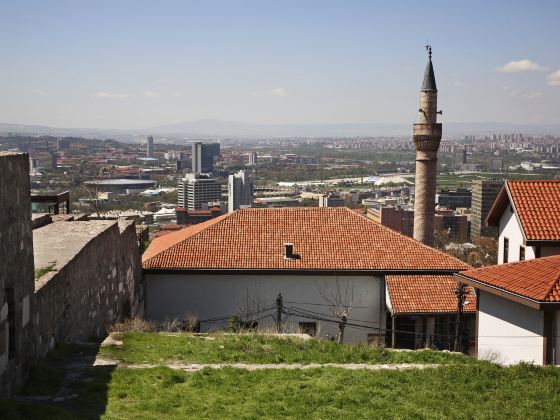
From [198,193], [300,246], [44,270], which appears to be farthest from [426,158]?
[198,193]

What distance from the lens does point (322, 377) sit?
9070mm

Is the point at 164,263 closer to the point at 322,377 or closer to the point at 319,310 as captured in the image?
the point at 319,310

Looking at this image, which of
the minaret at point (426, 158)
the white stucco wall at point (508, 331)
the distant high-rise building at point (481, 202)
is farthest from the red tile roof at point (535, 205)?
the distant high-rise building at point (481, 202)

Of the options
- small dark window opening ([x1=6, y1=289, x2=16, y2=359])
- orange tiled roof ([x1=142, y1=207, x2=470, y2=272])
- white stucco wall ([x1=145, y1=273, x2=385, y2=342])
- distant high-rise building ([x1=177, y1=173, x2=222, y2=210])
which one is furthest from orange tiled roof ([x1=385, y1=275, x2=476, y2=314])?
distant high-rise building ([x1=177, y1=173, x2=222, y2=210])

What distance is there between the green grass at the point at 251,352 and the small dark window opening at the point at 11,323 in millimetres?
2276

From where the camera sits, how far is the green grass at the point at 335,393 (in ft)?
25.1

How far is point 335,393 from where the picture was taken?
8289 millimetres

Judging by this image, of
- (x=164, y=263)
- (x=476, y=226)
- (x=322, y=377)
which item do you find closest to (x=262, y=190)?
(x=476, y=226)

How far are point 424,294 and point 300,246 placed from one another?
373 cm

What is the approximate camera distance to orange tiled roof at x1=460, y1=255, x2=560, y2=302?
11984 millimetres

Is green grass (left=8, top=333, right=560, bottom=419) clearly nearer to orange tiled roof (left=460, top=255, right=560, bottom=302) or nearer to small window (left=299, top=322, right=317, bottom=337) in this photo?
orange tiled roof (left=460, top=255, right=560, bottom=302)

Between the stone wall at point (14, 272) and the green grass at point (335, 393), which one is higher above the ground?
the stone wall at point (14, 272)

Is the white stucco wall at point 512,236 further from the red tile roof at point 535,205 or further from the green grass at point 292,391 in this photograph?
the green grass at point 292,391

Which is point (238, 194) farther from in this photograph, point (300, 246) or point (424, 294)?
point (424, 294)
